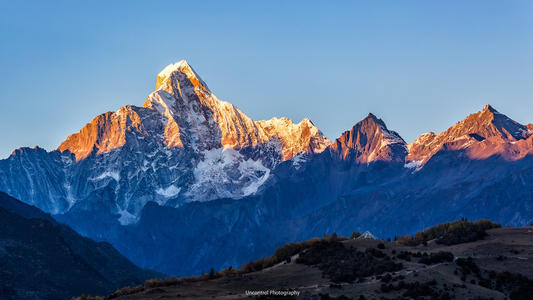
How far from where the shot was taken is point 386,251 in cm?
10050

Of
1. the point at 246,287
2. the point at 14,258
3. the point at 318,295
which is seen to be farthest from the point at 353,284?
the point at 14,258

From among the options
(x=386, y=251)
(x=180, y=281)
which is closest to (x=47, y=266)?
(x=180, y=281)

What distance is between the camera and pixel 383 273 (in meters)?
90.1

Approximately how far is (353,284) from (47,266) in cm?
12244

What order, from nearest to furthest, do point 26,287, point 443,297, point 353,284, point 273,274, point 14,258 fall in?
point 443,297
point 353,284
point 273,274
point 26,287
point 14,258

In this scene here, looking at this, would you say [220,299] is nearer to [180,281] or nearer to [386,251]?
[180,281]

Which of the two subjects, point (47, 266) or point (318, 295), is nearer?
point (318, 295)

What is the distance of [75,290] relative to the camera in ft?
621

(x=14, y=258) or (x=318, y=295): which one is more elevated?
(x=14, y=258)

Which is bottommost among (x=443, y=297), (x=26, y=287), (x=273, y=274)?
(x=443, y=297)

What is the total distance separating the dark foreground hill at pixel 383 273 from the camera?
269 feet

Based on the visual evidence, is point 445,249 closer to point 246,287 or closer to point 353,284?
point 353,284

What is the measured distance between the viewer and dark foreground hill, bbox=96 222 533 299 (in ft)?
269

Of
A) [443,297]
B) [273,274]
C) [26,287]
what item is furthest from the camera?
[26,287]
